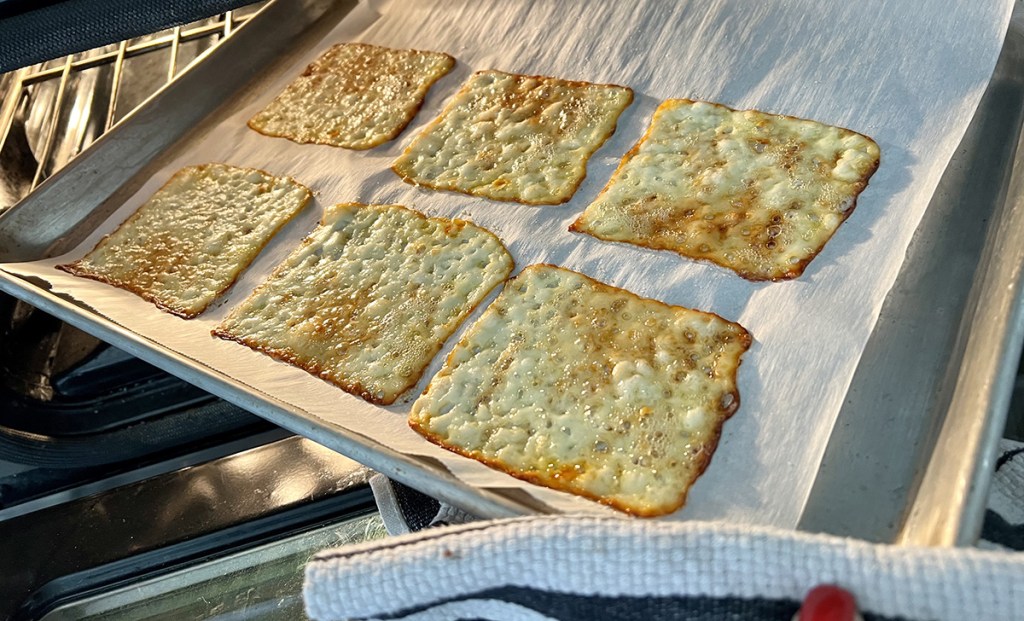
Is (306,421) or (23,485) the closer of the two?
(306,421)

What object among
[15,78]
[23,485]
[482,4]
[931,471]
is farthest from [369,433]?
[15,78]

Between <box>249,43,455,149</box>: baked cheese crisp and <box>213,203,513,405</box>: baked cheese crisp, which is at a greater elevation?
<box>249,43,455,149</box>: baked cheese crisp

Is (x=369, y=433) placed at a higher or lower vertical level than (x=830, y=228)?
lower

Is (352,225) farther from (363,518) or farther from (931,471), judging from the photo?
(931,471)

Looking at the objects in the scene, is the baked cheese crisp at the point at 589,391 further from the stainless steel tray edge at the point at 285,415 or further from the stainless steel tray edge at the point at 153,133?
the stainless steel tray edge at the point at 153,133

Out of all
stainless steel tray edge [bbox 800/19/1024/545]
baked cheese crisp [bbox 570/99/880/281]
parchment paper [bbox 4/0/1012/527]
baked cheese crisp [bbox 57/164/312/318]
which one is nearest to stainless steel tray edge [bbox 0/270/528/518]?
parchment paper [bbox 4/0/1012/527]

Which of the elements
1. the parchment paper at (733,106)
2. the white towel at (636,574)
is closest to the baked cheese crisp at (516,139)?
the parchment paper at (733,106)

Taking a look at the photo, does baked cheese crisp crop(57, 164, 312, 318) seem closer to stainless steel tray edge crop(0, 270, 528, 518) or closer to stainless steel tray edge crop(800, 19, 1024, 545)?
stainless steel tray edge crop(0, 270, 528, 518)
